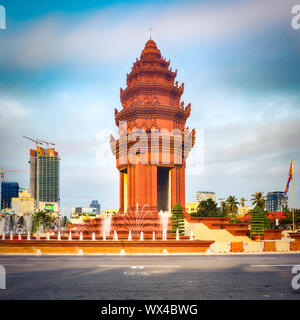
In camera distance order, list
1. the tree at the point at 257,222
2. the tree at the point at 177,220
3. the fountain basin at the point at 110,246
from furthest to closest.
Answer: the tree at the point at 257,222, the tree at the point at 177,220, the fountain basin at the point at 110,246

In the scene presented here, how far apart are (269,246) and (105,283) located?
60.9 ft

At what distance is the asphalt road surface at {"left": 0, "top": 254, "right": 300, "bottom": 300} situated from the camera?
10234mm

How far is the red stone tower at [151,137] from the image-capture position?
38.0m

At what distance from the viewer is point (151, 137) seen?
3800 cm

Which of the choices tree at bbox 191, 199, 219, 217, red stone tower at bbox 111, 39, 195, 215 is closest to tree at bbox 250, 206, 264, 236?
red stone tower at bbox 111, 39, 195, 215

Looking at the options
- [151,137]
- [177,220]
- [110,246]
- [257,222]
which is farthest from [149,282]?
[257,222]

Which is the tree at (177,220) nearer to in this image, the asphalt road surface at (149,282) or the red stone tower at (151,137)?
the red stone tower at (151,137)

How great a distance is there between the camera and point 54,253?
2466cm

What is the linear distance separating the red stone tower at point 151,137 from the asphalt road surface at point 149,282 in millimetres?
21271

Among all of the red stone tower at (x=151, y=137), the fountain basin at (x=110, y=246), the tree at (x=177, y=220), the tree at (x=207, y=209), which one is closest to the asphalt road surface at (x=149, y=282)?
the fountain basin at (x=110, y=246)

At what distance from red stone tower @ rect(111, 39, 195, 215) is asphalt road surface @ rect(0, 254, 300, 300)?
21.3 meters

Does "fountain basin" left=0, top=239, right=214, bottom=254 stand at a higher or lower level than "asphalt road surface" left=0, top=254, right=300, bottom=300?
lower

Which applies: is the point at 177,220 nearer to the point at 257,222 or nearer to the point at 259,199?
the point at 257,222

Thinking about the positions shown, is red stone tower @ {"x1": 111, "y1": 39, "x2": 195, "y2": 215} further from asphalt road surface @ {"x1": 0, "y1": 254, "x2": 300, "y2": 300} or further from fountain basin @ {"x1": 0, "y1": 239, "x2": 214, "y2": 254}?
asphalt road surface @ {"x1": 0, "y1": 254, "x2": 300, "y2": 300}
